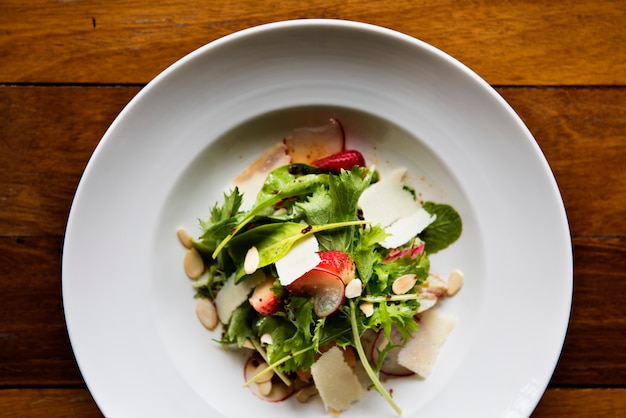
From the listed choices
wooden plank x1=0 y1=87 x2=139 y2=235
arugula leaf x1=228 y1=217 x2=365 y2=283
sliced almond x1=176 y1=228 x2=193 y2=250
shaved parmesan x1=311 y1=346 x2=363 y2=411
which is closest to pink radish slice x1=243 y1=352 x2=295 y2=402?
shaved parmesan x1=311 y1=346 x2=363 y2=411

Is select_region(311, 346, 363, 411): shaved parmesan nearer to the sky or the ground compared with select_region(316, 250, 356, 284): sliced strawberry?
nearer to the ground

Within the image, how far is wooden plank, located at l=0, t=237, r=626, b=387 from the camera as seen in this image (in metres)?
1.68

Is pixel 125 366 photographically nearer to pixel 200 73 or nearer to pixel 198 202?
pixel 198 202

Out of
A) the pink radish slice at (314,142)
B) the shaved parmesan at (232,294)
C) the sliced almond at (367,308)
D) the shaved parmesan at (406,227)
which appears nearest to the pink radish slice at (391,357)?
the sliced almond at (367,308)

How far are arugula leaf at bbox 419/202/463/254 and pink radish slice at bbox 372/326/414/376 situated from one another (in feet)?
0.85

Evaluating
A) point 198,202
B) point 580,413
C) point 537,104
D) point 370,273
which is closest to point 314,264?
point 370,273

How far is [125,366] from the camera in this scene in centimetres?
158

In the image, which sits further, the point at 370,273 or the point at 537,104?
the point at 537,104

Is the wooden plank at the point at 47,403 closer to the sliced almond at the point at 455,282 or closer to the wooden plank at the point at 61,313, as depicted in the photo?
the wooden plank at the point at 61,313

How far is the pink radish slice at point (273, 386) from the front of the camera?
1668 mm

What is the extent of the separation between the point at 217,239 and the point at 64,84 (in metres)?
0.62

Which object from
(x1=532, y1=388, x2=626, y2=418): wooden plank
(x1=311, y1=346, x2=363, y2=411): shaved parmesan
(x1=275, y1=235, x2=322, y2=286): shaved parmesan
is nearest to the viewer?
(x1=275, y1=235, x2=322, y2=286): shaved parmesan

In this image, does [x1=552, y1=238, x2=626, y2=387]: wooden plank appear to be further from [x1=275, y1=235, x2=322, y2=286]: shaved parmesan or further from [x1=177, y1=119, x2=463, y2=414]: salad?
[x1=275, y1=235, x2=322, y2=286]: shaved parmesan

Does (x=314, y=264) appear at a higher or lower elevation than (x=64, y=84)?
lower
